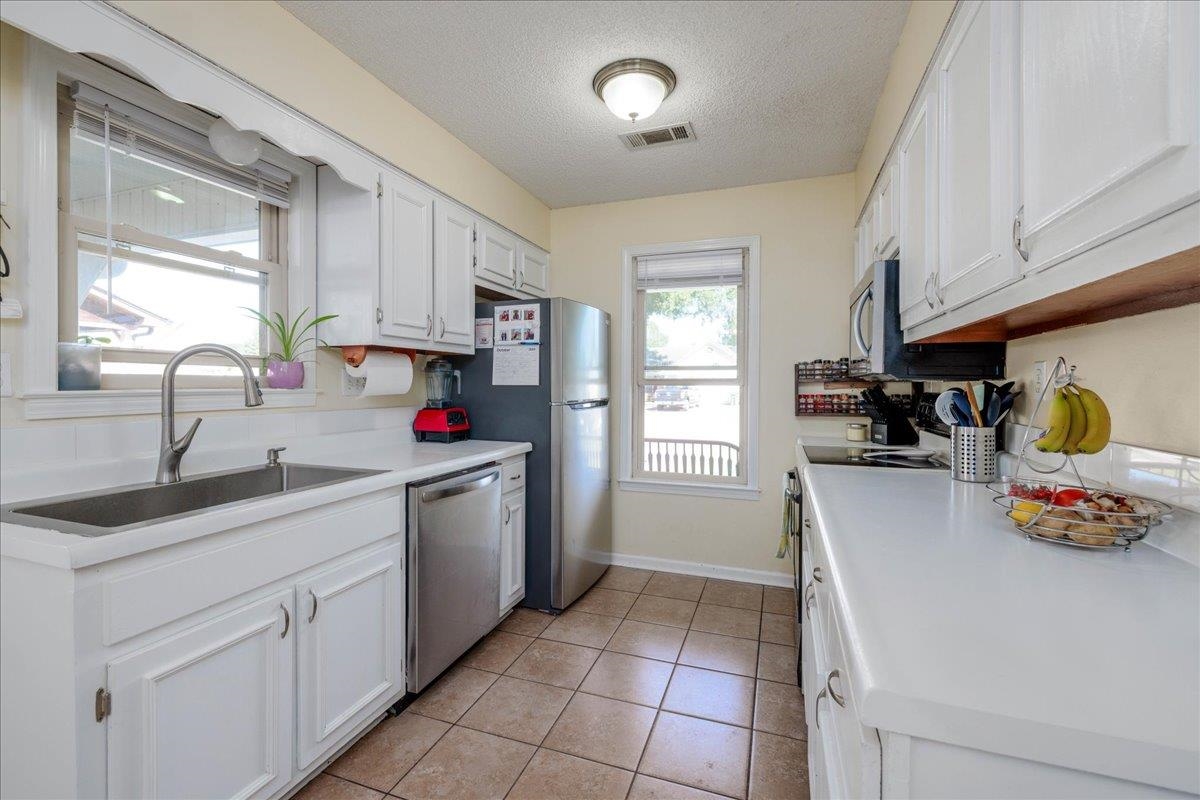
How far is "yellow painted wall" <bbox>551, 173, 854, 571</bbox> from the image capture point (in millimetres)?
3129

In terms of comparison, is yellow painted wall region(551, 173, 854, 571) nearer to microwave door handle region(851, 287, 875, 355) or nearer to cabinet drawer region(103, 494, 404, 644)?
microwave door handle region(851, 287, 875, 355)

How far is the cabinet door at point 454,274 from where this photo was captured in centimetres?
255

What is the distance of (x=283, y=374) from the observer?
2.08m

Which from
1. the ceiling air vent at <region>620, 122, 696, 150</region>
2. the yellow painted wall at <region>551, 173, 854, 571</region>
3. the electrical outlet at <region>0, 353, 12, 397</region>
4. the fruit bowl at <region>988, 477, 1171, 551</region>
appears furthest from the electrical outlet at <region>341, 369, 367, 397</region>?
the fruit bowl at <region>988, 477, 1171, 551</region>

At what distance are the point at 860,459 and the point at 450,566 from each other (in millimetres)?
1705

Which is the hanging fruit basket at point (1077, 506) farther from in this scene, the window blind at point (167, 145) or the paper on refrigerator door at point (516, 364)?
the window blind at point (167, 145)

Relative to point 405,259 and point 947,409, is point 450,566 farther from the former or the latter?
point 947,409

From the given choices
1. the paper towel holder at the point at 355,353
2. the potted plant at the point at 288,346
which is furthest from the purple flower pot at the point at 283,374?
the paper towel holder at the point at 355,353

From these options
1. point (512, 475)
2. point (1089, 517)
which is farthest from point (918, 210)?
point (512, 475)

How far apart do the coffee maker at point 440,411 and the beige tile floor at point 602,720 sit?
105 centimetres

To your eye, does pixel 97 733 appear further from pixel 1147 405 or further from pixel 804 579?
pixel 1147 405

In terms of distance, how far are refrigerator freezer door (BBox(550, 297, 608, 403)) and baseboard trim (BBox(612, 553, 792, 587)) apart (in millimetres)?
1156

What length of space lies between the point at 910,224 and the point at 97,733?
2481 millimetres

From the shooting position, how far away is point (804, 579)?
1934 millimetres
